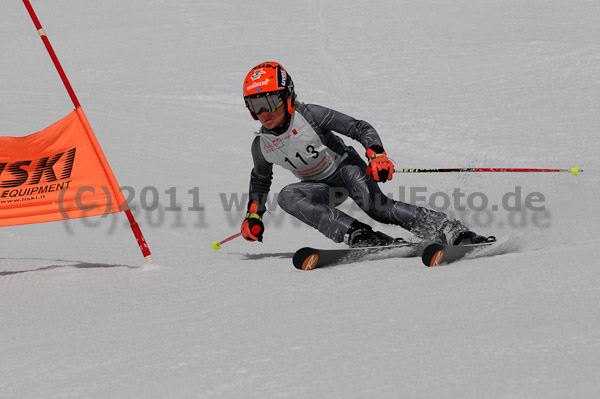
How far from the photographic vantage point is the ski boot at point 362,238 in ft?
16.0

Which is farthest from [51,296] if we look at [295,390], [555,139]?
[555,139]

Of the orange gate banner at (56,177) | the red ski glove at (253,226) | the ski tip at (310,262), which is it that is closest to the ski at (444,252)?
the ski tip at (310,262)

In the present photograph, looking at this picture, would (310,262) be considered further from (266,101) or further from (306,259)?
(266,101)

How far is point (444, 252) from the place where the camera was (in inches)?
174

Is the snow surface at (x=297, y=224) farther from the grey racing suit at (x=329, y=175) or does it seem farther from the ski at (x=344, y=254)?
the grey racing suit at (x=329, y=175)

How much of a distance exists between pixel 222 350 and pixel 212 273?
1.93 meters

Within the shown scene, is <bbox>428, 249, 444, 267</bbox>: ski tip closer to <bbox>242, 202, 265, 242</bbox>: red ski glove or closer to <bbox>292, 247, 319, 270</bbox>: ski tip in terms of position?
<bbox>292, 247, 319, 270</bbox>: ski tip

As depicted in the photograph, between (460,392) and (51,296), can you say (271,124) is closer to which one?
(51,296)

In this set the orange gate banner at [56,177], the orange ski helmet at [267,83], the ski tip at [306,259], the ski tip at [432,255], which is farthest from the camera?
the orange gate banner at [56,177]

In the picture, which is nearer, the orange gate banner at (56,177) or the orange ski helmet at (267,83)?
the orange ski helmet at (267,83)

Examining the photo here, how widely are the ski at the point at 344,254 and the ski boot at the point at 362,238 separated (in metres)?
0.10

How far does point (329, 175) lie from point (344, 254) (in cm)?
76

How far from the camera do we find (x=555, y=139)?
9352mm

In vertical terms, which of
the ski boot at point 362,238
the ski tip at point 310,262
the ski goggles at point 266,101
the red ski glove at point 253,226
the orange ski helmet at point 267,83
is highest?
the orange ski helmet at point 267,83
